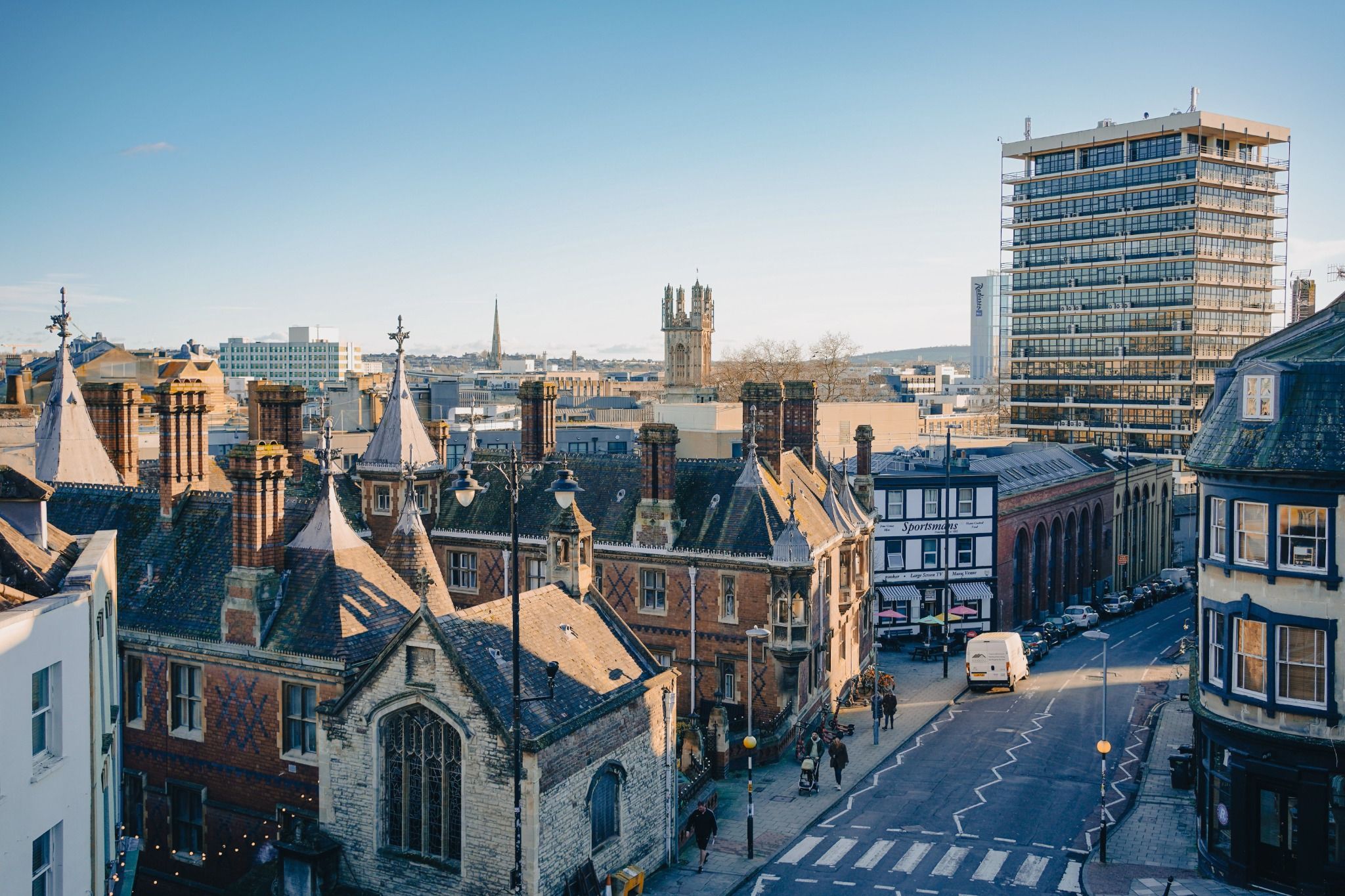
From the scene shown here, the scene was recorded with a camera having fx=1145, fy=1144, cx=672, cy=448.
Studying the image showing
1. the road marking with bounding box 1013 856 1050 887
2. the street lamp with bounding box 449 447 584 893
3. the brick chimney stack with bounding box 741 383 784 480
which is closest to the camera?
the street lamp with bounding box 449 447 584 893

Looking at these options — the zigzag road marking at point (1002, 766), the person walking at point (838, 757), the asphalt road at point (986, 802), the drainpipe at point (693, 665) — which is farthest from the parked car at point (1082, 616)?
the person walking at point (838, 757)

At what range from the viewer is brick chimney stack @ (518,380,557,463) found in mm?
43812

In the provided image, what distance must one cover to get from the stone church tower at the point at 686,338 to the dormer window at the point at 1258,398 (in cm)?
16220

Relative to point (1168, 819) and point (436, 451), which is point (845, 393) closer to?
point (436, 451)

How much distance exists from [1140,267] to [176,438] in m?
87.3

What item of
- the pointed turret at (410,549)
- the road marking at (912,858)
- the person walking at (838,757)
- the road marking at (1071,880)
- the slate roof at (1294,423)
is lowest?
the road marking at (912,858)

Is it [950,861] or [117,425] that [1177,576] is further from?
[117,425]

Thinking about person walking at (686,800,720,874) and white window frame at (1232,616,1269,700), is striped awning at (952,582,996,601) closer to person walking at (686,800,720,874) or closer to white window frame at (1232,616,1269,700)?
white window frame at (1232,616,1269,700)

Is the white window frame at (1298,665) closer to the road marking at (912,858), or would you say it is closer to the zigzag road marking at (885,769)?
the road marking at (912,858)

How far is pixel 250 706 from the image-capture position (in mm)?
27312

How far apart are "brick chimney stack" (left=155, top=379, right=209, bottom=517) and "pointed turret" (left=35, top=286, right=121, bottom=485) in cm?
520

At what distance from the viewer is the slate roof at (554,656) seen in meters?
23.3

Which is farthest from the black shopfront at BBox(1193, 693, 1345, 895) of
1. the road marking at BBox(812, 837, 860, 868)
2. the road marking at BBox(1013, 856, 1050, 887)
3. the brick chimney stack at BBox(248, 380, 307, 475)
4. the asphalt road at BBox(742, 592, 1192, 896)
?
the brick chimney stack at BBox(248, 380, 307, 475)

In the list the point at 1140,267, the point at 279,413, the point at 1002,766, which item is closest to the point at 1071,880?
the point at 1002,766
